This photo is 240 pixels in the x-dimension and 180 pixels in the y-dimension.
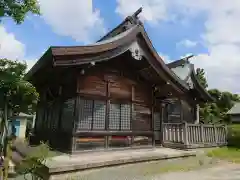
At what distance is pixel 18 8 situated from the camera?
5.82 m

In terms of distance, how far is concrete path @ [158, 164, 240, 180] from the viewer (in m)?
6.60

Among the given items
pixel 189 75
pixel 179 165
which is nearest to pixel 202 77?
pixel 189 75

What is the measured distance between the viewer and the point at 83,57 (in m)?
7.00

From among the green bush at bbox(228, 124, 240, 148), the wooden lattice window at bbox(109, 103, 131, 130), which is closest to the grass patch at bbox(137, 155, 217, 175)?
the wooden lattice window at bbox(109, 103, 131, 130)

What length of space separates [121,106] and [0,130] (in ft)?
15.5

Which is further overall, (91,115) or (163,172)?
(91,115)

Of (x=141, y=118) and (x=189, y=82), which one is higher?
(x=189, y=82)

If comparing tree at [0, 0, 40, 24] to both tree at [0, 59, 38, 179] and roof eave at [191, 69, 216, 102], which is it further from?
roof eave at [191, 69, 216, 102]

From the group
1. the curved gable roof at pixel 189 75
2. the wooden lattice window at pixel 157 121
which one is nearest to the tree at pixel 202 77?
the curved gable roof at pixel 189 75

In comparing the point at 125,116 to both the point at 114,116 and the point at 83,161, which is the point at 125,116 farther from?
the point at 83,161

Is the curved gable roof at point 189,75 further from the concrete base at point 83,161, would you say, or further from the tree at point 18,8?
the tree at point 18,8

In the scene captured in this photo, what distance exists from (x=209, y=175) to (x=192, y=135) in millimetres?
3789

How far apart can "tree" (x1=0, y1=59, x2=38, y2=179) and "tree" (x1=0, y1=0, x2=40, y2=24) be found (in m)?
1.39

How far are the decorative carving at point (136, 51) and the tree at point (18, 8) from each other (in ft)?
12.1
